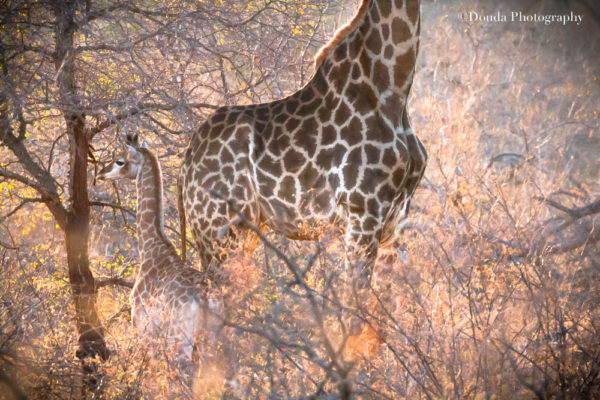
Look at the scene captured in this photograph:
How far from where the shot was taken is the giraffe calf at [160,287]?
15.8 feet

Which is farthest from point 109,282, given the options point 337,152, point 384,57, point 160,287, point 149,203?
point 384,57

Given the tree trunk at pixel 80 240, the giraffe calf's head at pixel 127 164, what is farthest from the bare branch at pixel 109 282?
the giraffe calf's head at pixel 127 164

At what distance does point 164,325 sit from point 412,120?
21.7 ft

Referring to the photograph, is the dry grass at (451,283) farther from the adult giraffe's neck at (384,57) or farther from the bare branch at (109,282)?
the adult giraffe's neck at (384,57)

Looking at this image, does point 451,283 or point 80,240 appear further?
point 80,240

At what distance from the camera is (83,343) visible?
554cm

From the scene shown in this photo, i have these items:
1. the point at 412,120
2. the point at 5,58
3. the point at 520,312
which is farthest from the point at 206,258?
the point at 412,120

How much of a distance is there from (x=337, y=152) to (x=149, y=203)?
214 centimetres

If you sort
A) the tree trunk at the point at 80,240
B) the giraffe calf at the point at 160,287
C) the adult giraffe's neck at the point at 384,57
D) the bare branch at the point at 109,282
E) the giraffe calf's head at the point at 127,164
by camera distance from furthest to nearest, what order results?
the bare branch at the point at 109,282
the giraffe calf's head at the point at 127,164
the tree trunk at the point at 80,240
the adult giraffe's neck at the point at 384,57
the giraffe calf at the point at 160,287

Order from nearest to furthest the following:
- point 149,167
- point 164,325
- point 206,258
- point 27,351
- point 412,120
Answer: point 27,351, point 164,325, point 206,258, point 149,167, point 412,120

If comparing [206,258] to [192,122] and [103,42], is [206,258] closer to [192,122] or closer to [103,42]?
[192,122]

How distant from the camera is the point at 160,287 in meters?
5.30

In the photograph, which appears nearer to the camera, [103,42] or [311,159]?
[311,159]

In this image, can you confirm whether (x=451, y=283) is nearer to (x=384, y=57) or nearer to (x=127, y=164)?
(x=384, y=57)
